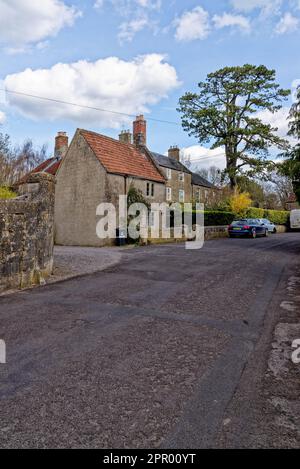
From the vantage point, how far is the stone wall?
752 centimetres

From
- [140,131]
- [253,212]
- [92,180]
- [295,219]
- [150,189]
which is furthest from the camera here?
[295,219]

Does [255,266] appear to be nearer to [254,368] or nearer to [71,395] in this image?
[254,368]

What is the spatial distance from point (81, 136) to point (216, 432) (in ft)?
78.9

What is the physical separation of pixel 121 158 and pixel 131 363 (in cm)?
2334

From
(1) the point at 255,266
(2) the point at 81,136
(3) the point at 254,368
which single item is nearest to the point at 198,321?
(3) the point at 254,368

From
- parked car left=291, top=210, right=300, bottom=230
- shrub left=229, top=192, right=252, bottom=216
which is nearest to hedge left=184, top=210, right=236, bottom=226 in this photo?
shrub left=229, top=192, right=252, bottom=216

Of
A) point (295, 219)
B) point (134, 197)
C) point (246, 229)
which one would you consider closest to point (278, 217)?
point (295, 219)

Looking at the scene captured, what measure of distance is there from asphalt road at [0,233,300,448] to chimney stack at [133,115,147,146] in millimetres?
25811

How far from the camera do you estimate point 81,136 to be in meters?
24.2

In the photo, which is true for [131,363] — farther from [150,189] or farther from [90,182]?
[150,189]

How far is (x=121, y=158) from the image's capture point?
2580 cm

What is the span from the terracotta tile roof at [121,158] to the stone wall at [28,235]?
13862 mm
